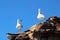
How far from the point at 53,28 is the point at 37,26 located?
A: 1.57 m

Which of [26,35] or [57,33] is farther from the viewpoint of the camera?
[26,35]

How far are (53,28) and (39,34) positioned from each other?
128 cm

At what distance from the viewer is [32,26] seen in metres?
27.0

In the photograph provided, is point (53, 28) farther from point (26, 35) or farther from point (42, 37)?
point (26, 35)

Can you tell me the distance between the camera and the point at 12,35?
27.5 metres

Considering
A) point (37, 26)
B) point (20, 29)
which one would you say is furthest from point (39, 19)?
point (20, 29)

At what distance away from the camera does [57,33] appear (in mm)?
24766

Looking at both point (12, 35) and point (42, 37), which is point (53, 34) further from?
point (12, 35)

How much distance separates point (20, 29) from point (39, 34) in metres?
3.79

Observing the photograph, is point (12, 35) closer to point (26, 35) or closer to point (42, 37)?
point (26, 35)

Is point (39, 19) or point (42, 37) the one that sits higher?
point (39, 19)

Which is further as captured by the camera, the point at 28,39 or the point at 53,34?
the point at 28,39

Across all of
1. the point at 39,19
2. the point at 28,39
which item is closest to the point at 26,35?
the point at 28,39

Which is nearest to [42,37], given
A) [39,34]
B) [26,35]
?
[39,34]
